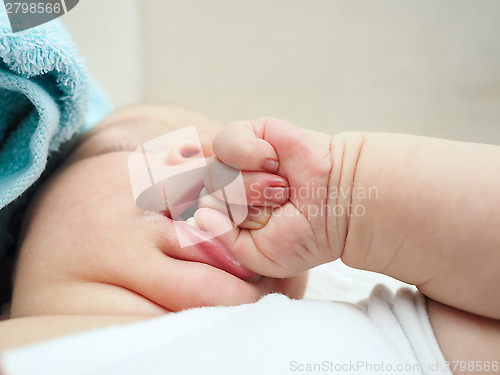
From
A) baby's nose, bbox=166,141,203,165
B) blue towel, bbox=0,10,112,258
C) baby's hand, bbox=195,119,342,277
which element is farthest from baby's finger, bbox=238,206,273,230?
blue towel, bbox=0,10,112,258

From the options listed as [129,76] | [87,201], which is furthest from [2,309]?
[129,76]

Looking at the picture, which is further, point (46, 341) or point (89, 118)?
point (89, 118)

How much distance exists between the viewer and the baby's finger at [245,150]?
51 centimetres

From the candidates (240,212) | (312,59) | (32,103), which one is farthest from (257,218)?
(312,59)

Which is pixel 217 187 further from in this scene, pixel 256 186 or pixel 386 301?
pixel 386 301

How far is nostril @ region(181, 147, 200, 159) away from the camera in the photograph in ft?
2.01

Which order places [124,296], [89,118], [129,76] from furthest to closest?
[129,76], [89,118], [124,296]

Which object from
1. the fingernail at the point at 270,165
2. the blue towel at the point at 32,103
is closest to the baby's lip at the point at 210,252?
the fingernail at the point at 270,165

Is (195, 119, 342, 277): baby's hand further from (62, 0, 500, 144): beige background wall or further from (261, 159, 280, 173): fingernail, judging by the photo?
(62, 0, 500, 144): beige background wall

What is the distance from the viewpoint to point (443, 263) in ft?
1.54

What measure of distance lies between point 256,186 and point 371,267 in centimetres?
16

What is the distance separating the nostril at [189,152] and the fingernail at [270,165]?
14 centimetres

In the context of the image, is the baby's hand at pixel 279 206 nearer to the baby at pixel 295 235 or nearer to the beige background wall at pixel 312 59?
the baby at pixel 295 235

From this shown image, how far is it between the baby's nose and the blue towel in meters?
0.17
